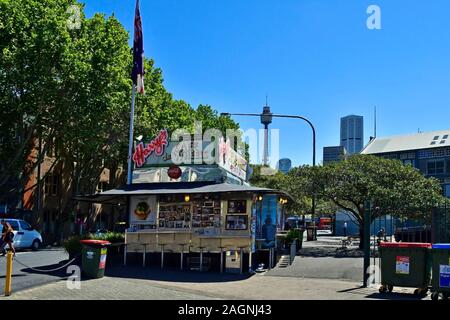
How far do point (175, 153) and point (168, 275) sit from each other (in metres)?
4.96

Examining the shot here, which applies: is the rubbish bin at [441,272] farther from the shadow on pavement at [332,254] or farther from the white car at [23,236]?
the white car at [23,236]

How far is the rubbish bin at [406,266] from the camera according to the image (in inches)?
520

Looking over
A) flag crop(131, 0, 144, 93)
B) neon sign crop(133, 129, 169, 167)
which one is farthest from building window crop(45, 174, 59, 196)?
neon sign crop(133, 129, 169, 167)

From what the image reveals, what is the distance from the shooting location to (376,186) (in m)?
27.9

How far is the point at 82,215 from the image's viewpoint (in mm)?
47531

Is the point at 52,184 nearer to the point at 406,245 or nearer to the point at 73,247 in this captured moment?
the point at 73,247

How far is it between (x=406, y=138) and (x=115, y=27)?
49.3 m

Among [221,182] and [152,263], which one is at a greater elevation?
[221,182]

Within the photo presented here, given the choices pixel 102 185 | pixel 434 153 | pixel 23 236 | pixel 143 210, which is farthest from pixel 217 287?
pixel 434 153

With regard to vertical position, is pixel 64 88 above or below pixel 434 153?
below

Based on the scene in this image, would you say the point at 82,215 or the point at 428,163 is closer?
the point at 82,215
